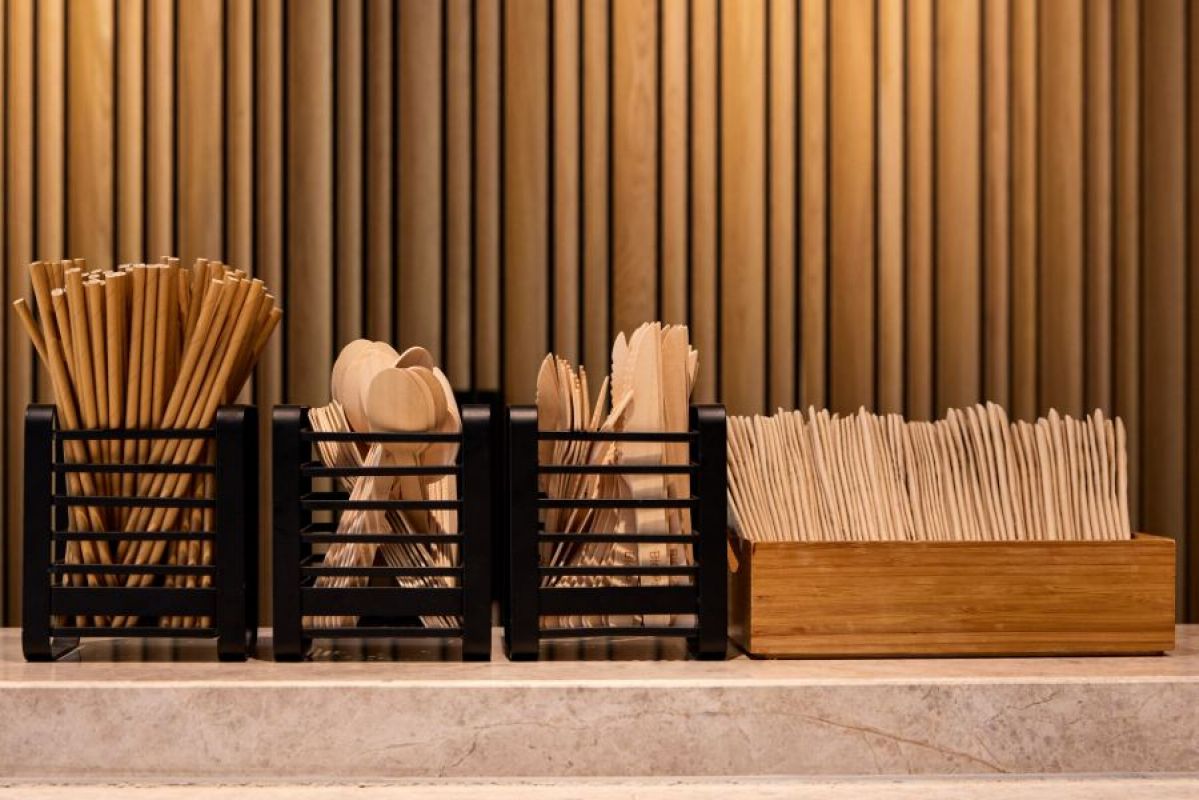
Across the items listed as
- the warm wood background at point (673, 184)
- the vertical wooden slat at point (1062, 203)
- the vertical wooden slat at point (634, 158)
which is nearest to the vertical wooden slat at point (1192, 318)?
the warm wood background at point (673, 184)

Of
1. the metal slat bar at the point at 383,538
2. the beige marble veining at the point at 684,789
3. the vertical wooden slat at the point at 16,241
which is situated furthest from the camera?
the vertical wooden slat at the point at 16,241

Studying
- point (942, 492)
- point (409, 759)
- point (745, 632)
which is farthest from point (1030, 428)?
point (409, 759)

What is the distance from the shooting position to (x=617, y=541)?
40.4 inches

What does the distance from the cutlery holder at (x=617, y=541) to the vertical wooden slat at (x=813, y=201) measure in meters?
0.34

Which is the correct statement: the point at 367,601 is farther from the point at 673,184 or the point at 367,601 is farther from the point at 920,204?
the point at 920,204

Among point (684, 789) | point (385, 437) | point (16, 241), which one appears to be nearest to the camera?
point (684, 789)

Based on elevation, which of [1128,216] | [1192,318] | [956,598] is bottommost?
[956,598]

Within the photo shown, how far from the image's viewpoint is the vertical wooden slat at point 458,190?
1.33 meters

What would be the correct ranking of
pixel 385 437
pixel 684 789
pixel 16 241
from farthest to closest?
pixel 16 241
pixel 385 437
pixel 684 789

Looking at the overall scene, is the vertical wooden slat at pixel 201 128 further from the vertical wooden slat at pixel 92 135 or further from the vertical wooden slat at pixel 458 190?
the vertical wooden slat at pixel 458 190

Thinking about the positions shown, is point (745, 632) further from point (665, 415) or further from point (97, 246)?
point (97, 246)

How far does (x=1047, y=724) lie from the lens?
95 cm

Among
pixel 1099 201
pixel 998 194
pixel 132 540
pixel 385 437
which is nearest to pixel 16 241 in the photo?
pixel 132 540

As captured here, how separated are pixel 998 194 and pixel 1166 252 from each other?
19 cm
